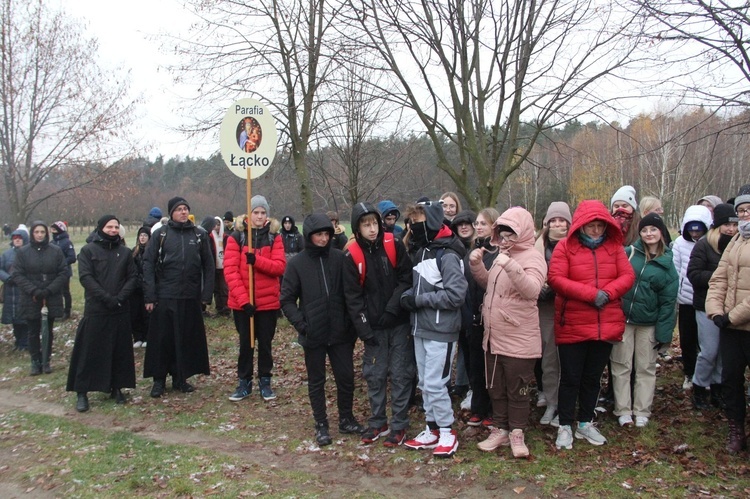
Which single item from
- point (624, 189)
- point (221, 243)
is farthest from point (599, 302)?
point (221, 243)

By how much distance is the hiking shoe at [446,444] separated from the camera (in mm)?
4996

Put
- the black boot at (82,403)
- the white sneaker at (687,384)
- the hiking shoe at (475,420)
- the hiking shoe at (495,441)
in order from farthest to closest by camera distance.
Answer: the black boot at (82,403) → the white sneaker at (687,384) → the hiking shoe at (475,420) → the hiking shoe at (495,441)

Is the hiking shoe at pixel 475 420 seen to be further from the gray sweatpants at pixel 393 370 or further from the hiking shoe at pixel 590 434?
the hiking shoe at pixel 590 434

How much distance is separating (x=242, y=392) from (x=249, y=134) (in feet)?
11.2

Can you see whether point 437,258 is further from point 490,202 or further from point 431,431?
point 490,202

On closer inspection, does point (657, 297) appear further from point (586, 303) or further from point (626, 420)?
point (626, 420)

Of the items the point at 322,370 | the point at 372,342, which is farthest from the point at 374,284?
the point at 322,370

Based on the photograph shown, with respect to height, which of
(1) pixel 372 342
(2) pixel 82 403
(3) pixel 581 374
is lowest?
(2) pixel 82 403

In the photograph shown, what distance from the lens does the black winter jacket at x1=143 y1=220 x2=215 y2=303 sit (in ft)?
23.0

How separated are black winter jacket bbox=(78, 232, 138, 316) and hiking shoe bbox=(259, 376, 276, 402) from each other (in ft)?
6.74

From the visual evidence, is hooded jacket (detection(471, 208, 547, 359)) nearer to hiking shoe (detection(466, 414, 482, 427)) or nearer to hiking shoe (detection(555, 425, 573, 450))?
hiking shoe (detection(555, 425, 573, 450))

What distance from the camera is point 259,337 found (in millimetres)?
6953

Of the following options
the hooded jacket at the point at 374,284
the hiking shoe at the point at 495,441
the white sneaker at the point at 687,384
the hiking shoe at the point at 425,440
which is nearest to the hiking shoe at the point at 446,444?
the hiking shoe at the point at 425,440

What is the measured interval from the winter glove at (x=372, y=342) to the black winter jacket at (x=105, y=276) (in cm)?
351
